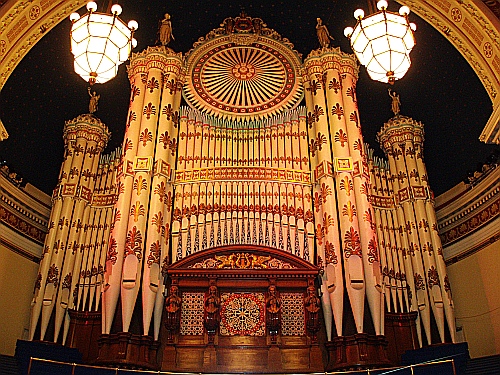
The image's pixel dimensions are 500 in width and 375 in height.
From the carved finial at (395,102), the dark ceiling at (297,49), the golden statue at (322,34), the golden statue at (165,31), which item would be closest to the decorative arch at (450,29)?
the dark ceiling at (297,49)

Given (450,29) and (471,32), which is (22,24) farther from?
(471,32)

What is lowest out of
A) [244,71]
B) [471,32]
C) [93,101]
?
[471,32]

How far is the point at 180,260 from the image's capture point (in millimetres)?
→ 10078

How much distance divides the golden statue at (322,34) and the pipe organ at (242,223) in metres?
0.33

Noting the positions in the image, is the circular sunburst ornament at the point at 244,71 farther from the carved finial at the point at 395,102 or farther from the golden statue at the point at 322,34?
the carved finial at the point at 395,102

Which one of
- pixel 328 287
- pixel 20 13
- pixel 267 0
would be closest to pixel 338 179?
pixel 328 287

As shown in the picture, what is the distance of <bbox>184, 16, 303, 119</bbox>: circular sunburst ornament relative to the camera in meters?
12.9

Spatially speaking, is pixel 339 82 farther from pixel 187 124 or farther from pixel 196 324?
pixel 196 324

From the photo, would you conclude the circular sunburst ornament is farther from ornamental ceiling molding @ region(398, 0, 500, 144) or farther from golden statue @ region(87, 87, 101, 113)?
ornamental ceiling molding @ region(398, 0, 500, 144)

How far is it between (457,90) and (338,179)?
4.00m

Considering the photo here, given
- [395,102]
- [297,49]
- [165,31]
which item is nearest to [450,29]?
[395,102]

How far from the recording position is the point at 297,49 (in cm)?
1370

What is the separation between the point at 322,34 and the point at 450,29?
446cm

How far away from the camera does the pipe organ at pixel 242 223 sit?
951cm
